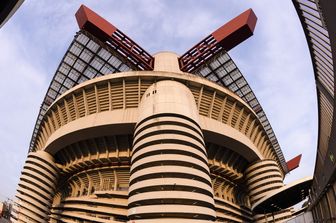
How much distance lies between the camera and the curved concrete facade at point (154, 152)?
27578mm

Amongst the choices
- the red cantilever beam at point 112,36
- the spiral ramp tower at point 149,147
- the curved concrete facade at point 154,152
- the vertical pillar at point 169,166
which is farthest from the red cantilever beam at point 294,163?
the vertical pillar at point 169,166

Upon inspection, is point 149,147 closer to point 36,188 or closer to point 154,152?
point 154,152

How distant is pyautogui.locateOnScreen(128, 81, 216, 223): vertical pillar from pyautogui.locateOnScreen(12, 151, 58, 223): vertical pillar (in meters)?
16.5

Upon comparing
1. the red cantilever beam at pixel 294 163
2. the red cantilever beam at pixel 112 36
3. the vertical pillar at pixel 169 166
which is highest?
the red cantilever beam at pixel 112 36

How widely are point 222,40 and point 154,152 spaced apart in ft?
73.0

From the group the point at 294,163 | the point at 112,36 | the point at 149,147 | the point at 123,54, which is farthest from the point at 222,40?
the point at 294,163

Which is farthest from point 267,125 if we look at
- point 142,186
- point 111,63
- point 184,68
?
point 142,186

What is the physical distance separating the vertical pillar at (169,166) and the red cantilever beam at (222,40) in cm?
1334

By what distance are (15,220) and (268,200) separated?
29.5m

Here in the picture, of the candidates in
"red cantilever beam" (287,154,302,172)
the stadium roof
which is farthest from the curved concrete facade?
"red cantilever beam" (287,154,302,172)

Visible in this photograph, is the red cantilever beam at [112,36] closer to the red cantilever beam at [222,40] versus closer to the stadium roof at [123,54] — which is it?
the stadium roof at [123,54]

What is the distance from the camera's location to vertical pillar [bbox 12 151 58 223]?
3747 centimetres

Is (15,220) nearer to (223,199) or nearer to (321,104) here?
(223,199)

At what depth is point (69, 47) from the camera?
52.6m
